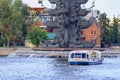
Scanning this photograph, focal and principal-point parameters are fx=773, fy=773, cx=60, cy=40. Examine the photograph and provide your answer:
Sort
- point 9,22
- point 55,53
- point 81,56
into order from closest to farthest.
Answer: point 81,56, point 55,53, point 9,22

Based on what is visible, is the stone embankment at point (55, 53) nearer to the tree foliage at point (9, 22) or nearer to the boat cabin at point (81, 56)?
the tree foliage at point (9, 22)

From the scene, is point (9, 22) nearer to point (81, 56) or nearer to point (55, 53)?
point (55, 53)

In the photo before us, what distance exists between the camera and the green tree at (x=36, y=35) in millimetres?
182875

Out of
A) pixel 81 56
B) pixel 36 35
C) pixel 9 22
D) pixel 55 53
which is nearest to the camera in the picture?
pixel 81 56

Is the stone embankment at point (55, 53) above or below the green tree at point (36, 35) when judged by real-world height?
below

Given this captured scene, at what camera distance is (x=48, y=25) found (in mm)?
155750

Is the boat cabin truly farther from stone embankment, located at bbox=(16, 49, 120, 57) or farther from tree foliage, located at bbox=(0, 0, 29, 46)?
tree foliage, located at bbox=(0, 0, 29, 46)

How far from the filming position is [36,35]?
185125 millimetres

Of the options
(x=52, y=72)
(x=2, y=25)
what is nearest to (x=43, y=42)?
(x=2, y=25)

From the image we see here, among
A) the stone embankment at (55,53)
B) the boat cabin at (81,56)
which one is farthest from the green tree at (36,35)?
the boat cabin at (81,56)

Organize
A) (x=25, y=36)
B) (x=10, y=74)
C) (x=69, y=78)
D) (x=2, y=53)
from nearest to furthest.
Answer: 1. (x=69, y=78)
2. (x=10, y=74)
3. (x=2, y=53)
4. (x=25, y=36)

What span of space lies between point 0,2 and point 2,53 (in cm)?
1909

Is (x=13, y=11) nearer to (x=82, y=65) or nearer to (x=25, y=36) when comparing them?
(x=25, y=36)

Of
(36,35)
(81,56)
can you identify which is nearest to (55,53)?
(81,56)
